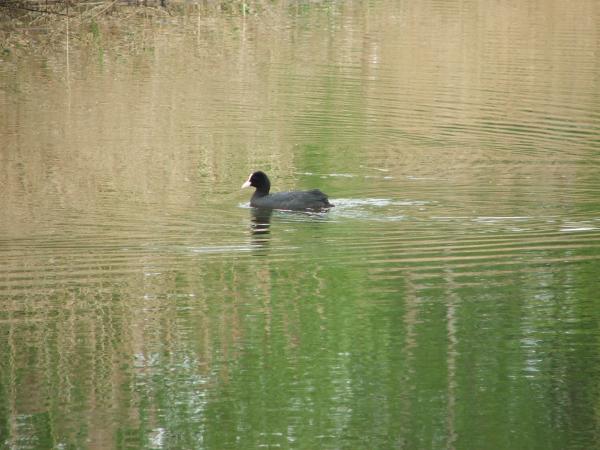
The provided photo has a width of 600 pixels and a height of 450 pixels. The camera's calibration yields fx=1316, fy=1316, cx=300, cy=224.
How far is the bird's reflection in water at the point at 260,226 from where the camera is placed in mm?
13898

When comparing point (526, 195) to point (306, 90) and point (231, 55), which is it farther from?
point (231, 55)

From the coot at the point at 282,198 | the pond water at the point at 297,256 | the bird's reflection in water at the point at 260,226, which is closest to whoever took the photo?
the pond water at the point at 297,256

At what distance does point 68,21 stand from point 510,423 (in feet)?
80.8

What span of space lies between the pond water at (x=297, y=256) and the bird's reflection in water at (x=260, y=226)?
0.07 meters

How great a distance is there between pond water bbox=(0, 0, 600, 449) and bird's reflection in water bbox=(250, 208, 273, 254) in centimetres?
7

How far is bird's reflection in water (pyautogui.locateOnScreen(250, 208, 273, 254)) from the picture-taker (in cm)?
1390

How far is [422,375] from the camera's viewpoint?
921 centimetres

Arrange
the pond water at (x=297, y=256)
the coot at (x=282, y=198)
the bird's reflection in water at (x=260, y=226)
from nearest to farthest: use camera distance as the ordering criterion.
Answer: the pond water at (x=297, y=256)
the bird's reflection in water at (x=260, y=226)
the coot at (x=282, y=198)

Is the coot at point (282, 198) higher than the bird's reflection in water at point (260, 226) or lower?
higher

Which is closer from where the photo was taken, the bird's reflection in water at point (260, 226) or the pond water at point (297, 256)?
the pond water at point (297, 256)

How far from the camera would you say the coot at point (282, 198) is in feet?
50.4

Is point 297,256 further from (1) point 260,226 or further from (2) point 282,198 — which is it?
(2) point 282,198

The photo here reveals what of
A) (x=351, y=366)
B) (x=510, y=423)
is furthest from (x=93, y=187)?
(x=510, y=423)

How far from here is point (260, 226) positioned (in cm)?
1493
